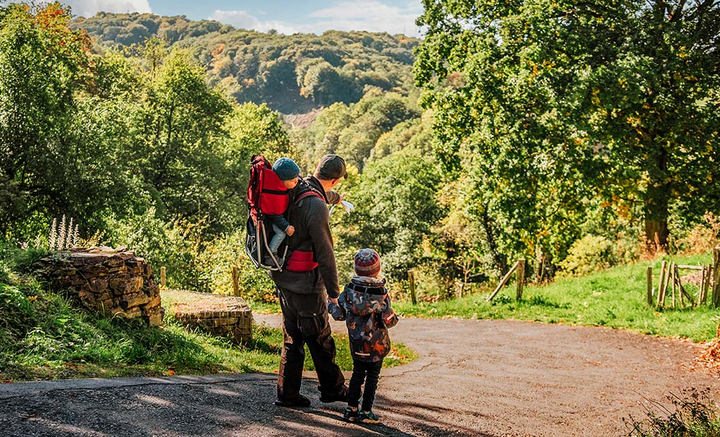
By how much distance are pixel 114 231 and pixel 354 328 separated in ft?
67.1

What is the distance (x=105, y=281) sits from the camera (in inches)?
329

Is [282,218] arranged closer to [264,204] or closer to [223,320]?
[264,204]

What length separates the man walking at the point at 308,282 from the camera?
5117 millimetres

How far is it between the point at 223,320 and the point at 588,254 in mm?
25179

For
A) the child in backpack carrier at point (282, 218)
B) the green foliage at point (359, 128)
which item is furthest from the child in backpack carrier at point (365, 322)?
the green foliage at point (359, 128)

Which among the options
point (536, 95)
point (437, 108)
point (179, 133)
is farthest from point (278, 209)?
point (179, 133)

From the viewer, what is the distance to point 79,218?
24.2 m

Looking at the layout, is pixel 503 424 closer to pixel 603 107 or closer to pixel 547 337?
pixel 547 337

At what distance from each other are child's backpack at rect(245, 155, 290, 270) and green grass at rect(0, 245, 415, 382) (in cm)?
224

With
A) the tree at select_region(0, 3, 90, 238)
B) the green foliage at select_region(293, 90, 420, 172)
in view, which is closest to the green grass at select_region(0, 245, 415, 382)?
the tree at select_region(0, 3, 90, 238)

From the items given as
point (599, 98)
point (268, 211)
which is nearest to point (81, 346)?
point (268, 211)

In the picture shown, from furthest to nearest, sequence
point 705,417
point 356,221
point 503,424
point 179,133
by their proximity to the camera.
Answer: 1. point 356,221
2. point 179,133
3. point 503,424
4. point 705,417

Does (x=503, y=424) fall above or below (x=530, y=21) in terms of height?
below

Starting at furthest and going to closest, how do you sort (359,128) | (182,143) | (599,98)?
(359,128), (182,143), (599,98)
